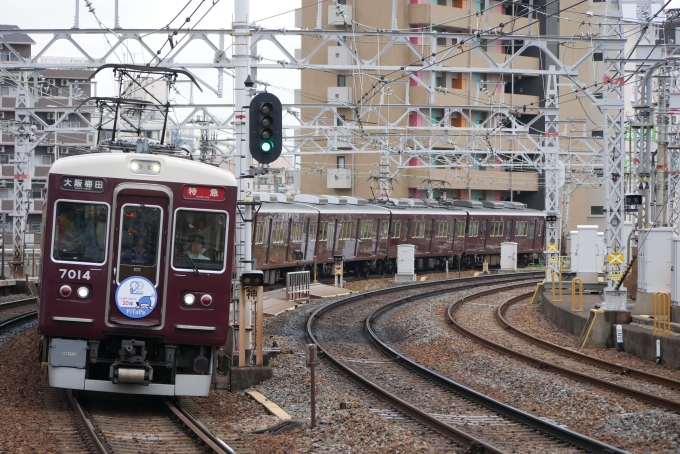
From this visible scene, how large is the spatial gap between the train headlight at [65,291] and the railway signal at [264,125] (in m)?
2.84

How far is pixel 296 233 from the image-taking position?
2886 centimetres

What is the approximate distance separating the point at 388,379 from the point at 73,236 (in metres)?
4.92

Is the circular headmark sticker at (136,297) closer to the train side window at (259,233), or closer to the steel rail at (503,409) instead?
the steel rail at (503,409)

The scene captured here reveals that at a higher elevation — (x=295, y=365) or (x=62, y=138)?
(x=62, y=138)

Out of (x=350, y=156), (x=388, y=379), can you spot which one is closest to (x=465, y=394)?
(x=388, y=379)

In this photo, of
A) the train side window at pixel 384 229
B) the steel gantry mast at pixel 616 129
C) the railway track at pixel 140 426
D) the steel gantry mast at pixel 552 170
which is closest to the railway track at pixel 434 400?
the railway track at pixel 140 426

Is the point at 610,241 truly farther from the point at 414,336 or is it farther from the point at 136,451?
the point at 136,451

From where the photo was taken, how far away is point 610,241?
17188 mm

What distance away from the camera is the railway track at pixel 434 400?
843 centimetres

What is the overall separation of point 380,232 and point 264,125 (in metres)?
23.9

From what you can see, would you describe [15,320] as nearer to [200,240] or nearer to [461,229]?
[200,240]

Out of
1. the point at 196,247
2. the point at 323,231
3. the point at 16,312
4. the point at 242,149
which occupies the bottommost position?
the point at 16,312

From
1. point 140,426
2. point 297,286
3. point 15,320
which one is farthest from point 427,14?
point 140,426

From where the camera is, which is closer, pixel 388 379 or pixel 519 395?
pixel 519 395
